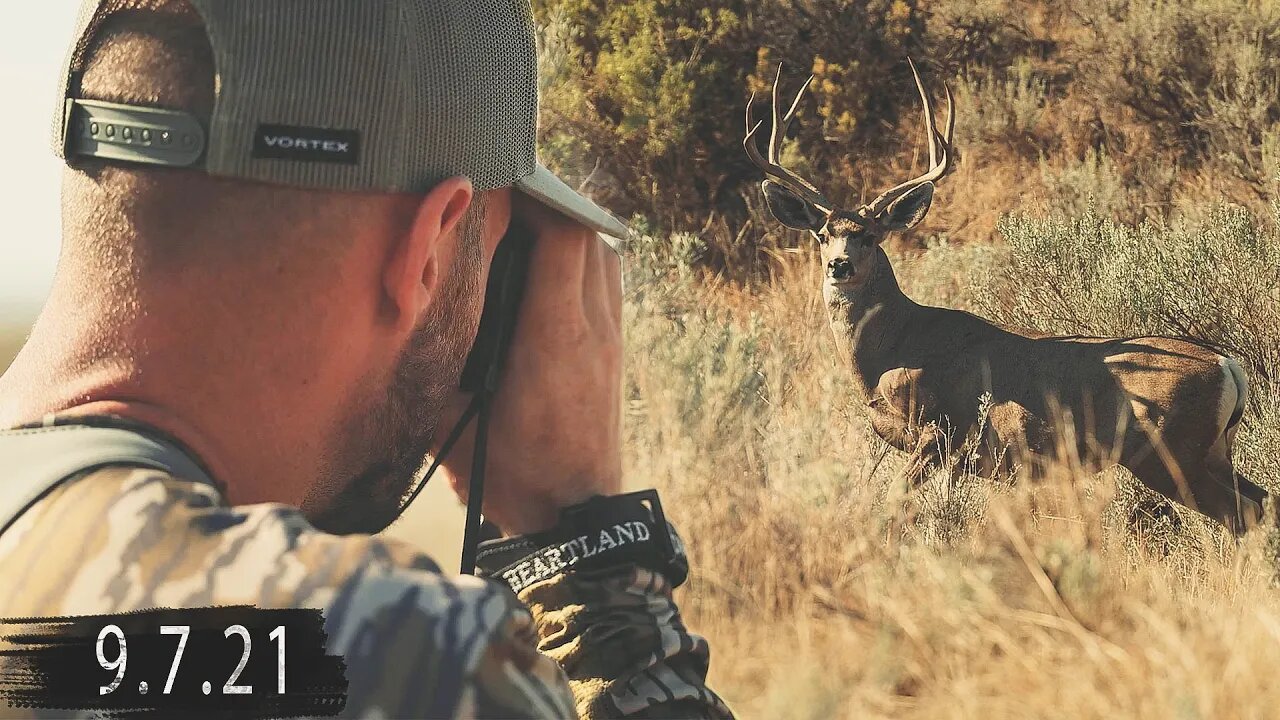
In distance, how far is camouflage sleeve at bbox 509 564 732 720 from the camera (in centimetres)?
133

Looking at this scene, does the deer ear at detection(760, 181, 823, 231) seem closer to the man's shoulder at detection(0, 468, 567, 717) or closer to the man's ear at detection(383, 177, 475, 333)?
the man's ear at detection(383, 177, 475, 333)

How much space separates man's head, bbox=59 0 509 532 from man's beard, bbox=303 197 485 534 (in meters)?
0.01

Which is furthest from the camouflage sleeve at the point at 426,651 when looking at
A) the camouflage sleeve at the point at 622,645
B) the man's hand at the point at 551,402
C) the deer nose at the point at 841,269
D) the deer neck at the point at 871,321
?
the deer nose at the point at 841,269

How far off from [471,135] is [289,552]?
1.83 feet

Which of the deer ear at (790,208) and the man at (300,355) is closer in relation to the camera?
the man at (300,355)

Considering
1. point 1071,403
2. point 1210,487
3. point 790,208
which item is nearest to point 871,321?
point 790,208

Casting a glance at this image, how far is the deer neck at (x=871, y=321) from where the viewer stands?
657cm

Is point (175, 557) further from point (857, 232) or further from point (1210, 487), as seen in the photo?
point (857, 232)

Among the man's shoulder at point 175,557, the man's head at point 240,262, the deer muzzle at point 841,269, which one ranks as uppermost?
the man's head at point 240,262

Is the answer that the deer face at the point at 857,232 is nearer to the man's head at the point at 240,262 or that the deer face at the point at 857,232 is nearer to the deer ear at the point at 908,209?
the deer ear at the point at 908,209

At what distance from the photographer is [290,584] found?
86cm

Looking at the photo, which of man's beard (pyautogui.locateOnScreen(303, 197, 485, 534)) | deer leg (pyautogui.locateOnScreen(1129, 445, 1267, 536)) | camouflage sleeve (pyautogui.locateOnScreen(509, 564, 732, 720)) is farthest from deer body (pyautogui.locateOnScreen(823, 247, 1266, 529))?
man's beard (pyautogui.locateOnScreen(303, 197, 485, 534))

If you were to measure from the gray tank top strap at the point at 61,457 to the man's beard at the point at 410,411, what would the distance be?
290 mm

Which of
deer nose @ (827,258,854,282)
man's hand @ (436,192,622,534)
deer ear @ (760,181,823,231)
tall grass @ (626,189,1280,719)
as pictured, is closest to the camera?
man's hand @ (436,192,622,534)
